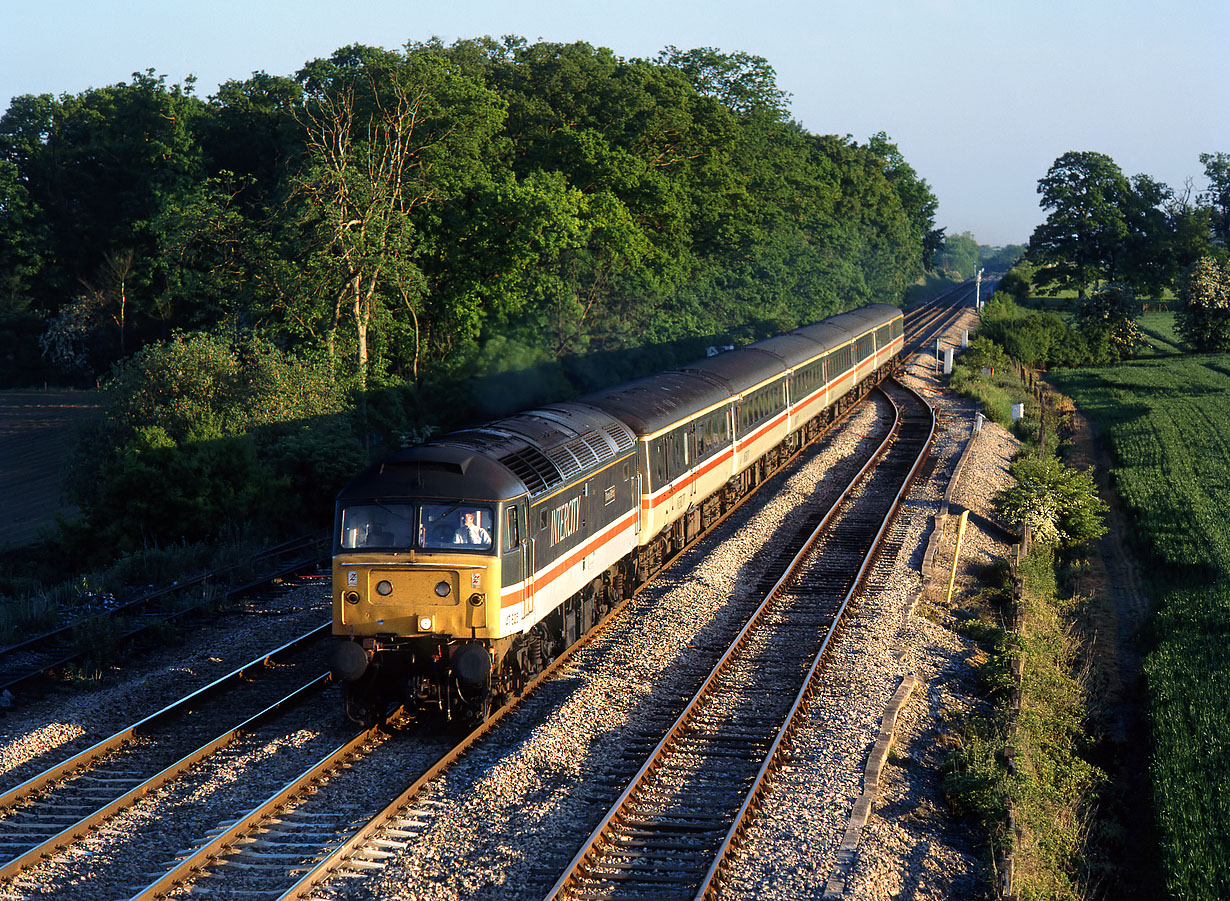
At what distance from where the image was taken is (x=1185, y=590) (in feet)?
77.4

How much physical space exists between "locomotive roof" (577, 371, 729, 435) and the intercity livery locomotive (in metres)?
0.07

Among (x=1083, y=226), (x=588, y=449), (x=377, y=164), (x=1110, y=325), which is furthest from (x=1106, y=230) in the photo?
(x=588, y=449)

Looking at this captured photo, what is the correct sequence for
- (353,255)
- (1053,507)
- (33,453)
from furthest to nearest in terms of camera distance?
(33,453) < (353,255) < (1053,507)

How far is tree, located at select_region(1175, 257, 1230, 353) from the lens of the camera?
67.9 m

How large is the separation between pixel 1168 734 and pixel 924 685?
3848 millimetres

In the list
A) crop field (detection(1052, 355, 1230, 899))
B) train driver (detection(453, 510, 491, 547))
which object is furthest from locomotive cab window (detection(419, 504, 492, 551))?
crop field (detection(1052, 355, 1230, 899))

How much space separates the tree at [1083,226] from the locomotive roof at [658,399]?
2543 inches

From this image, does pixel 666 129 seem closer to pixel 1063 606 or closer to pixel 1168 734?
pixel 1063 606

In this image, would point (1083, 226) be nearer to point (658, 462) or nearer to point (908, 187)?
point (908, 187)

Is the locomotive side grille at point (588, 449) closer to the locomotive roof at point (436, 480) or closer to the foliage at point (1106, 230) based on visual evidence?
the locomotive roof at point (436, 480)

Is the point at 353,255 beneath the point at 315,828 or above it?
above

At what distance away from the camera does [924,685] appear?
15.9m

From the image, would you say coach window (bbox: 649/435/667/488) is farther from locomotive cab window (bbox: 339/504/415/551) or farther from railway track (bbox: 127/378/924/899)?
railway track (bbox: 127/378/924/899)

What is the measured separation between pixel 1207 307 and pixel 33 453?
65.2 m
